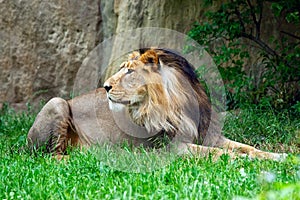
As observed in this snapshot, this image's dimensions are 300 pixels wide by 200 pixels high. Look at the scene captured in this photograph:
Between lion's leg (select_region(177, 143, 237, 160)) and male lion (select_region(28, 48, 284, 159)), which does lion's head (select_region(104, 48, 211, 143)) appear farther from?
lion's leg (select_region(177, 143, 237, 160))

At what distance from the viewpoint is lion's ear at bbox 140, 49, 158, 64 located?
17.7ft

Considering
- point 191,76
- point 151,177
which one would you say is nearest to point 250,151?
point 191,76

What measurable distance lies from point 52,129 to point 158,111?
3.94ft

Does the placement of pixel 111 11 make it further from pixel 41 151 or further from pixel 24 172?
pixel 24 172

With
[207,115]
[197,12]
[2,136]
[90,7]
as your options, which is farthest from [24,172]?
[90,7]

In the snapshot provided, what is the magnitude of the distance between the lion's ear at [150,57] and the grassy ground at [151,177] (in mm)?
880

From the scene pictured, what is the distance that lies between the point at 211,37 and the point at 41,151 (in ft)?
8.35

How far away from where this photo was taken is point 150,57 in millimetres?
5414

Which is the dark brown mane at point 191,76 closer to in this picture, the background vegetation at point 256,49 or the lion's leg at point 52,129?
the lion's leg at point 52,129

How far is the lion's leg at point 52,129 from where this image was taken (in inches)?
236

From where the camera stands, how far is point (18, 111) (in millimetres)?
8906

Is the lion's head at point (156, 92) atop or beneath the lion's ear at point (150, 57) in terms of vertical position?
beneath

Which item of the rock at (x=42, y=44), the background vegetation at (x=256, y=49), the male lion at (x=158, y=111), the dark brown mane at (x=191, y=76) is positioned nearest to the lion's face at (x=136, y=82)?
the male lion at (x=158, y=111)

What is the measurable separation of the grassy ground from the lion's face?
1.84ft
